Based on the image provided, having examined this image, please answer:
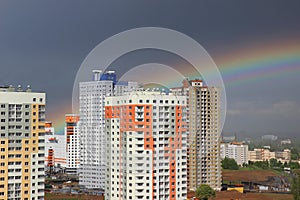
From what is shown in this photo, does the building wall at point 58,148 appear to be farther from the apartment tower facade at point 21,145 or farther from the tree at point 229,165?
the apartment tower facade at point 21,145

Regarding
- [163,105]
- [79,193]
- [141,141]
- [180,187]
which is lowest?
[79,193]

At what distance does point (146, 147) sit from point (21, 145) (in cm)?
156

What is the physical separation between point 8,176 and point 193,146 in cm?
537

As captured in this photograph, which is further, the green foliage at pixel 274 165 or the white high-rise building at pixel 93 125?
the green foliage at pixel 274 165

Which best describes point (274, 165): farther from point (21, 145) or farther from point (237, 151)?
point (21, 145)

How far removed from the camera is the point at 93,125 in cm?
1143

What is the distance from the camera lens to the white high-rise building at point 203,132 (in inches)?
400

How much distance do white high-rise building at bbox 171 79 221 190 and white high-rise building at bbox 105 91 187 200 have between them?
3813 millimetres

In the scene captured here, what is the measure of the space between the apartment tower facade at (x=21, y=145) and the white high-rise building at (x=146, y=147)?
100 cm

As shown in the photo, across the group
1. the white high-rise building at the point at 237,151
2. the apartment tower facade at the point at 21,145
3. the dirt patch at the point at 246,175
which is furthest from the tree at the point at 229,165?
the apartment tower facade at the point at 21,145

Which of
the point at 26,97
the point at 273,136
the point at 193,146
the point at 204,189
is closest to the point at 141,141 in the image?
the point at 26,97

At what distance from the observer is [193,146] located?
33.4ft

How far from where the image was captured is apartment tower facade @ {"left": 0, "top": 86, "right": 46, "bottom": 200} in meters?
5.53

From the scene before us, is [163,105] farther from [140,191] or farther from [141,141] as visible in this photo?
[140,191]
